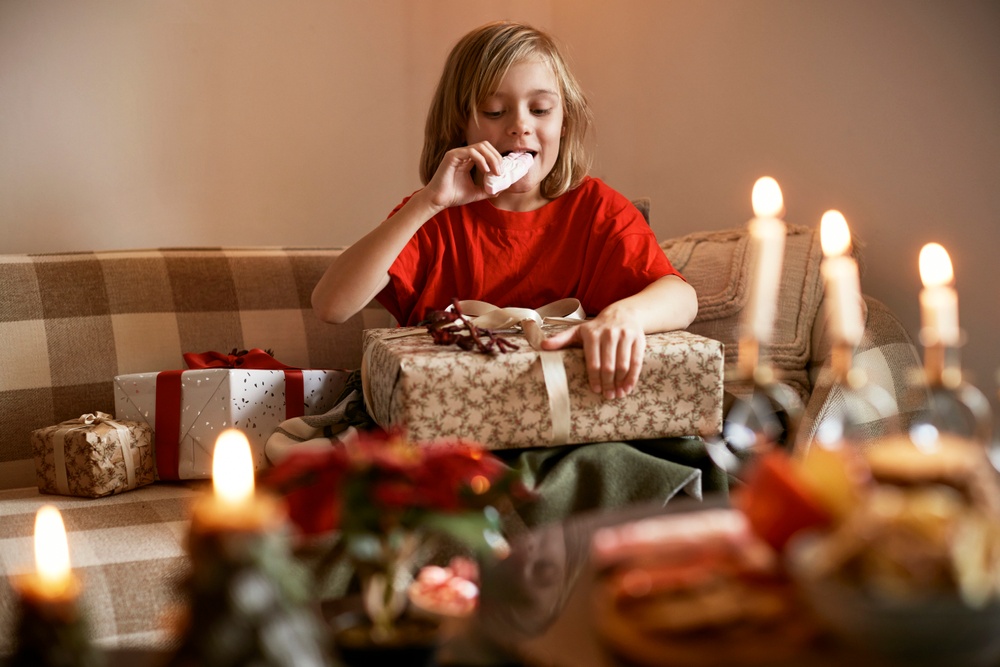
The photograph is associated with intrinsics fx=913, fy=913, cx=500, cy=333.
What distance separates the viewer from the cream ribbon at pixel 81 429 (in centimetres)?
163

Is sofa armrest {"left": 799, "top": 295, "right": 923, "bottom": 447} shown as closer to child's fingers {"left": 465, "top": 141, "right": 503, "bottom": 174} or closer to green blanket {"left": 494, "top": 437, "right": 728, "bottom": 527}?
green blanket {"left": 494, "top": 437, "right": 728, "bottom": 527}

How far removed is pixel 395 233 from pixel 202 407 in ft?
1.59

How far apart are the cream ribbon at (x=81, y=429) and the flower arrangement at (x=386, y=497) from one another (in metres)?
1.06

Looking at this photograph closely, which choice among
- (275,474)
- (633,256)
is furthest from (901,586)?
(633,256)

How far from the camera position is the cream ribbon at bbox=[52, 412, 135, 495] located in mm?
1634

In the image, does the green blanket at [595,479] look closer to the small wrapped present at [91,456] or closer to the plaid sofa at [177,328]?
the plaid sofa at [177,328]

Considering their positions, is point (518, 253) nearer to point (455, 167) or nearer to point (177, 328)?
point (455, 167)

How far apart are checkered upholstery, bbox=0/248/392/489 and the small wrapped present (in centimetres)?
18

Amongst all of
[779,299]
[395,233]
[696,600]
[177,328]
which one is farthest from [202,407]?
[696,600]

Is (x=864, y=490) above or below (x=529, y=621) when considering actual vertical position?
above

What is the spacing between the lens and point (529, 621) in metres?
0.74

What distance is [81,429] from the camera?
1.63m

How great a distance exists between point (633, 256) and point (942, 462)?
107cm

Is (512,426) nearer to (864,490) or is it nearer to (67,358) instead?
(864,490)
